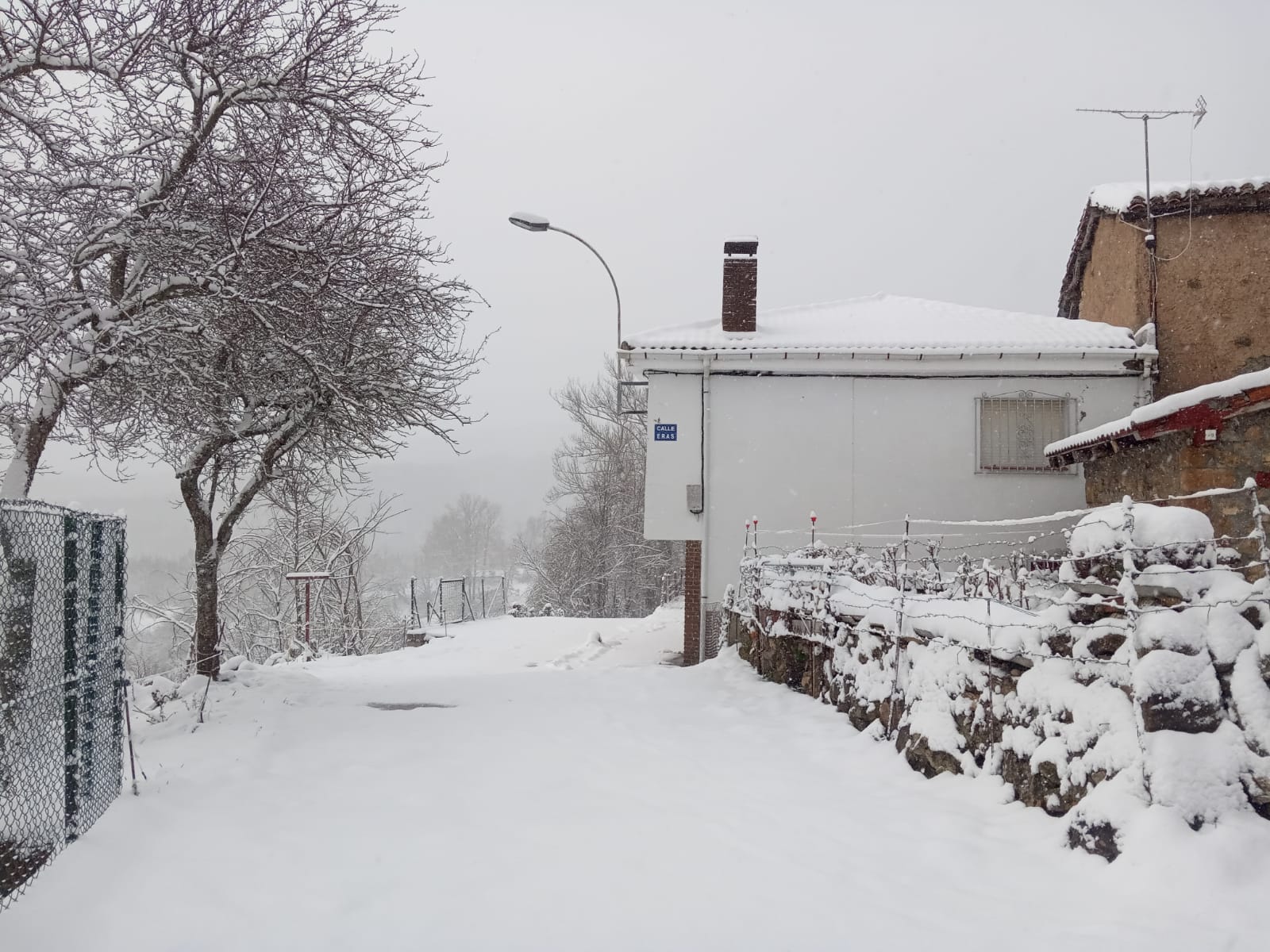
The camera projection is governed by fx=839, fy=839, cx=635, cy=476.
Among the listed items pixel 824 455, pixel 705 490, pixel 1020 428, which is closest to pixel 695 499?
pixel 705 490

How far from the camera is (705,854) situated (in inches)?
175

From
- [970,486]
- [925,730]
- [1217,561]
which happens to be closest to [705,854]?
[925,730]

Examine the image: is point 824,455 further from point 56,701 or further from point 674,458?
point 56,701

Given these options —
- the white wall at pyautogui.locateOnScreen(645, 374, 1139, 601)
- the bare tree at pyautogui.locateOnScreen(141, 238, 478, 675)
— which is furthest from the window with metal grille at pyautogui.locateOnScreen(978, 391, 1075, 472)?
the bare tree at pyautogui.locateOnScreen(141, 238, 478, 675)

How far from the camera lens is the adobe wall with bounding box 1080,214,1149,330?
480 inches

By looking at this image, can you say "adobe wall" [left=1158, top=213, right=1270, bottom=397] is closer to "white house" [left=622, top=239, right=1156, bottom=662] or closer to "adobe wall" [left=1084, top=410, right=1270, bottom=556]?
"white house" [left=622, top=239, right=1156, bottom=662]

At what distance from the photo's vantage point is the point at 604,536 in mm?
31516

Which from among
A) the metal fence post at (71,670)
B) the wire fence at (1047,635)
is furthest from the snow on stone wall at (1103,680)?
the metal fence post at (71,670)

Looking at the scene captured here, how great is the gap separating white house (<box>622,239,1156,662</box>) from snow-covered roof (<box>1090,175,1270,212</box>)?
191 centimetres

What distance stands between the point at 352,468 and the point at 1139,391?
10650mm

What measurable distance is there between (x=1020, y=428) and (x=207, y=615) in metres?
10.7

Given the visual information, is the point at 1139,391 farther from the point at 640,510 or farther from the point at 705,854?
the point at 640,510

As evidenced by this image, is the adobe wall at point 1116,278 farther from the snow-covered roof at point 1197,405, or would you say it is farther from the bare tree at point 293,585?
the bare tree at point 293,585

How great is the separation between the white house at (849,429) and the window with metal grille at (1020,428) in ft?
0.05
